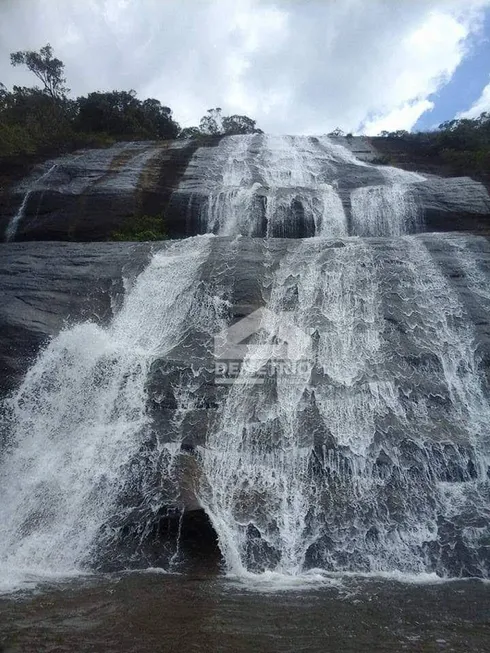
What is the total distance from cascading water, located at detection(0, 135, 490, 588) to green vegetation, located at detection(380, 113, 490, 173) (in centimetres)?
1183

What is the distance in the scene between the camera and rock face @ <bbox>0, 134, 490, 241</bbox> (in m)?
16.6

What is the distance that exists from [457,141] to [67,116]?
2198 cm

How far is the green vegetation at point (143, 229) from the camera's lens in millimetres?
16797

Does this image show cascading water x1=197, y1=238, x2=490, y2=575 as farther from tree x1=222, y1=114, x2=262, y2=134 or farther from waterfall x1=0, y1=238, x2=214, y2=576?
tree x1=222, y1=114, x2=262, y2=134

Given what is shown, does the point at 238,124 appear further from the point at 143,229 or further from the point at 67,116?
the point at 143,229

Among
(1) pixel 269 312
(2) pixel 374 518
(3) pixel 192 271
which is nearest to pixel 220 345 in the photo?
(1) pixel 269 312

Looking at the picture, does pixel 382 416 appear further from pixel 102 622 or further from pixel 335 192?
pixel 335 192

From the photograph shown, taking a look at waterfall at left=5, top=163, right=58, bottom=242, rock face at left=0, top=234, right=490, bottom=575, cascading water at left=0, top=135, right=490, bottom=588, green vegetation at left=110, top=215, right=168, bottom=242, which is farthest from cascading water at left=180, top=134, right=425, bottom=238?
waterfall at left=5, top=163, right=58, bottom=242

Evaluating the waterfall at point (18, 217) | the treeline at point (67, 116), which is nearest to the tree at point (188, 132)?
the treeline at point (67, 116)

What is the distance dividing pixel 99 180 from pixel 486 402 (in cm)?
1545

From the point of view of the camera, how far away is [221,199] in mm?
17500

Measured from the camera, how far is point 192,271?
12.6m

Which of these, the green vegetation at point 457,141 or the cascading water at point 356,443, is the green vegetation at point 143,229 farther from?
the green vegetation at point 457,141

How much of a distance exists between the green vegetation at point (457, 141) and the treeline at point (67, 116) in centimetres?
1330
